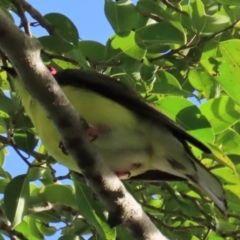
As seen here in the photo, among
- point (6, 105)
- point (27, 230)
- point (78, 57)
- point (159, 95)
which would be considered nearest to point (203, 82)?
point (159, 95)

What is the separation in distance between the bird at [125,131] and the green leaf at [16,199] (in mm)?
205

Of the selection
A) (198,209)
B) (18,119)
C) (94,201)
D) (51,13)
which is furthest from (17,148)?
(198,209)

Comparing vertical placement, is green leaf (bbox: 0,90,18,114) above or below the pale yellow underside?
above

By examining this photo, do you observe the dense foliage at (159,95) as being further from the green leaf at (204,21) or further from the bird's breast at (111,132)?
the bird's breast at (111,132)

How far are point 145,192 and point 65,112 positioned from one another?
165 cm

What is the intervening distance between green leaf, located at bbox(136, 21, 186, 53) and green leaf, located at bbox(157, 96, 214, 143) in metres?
0.27

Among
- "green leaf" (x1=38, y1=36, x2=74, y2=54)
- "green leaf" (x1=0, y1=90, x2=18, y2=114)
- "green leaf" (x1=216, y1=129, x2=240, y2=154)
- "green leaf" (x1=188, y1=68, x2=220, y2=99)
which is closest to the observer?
"green leaf" (x1=38, y1=36, x2=74, y2=54)

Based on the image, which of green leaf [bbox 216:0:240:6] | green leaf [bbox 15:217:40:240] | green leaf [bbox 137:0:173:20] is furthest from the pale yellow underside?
green leaf [bbox 15:217:40:240]

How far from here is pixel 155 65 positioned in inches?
130

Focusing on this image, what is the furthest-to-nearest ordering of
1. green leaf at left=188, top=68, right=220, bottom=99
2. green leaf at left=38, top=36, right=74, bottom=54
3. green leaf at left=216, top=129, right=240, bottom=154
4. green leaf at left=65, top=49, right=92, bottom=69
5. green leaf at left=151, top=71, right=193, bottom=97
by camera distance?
1. green leaf at left=188, top=68, right=220, bottom=99
2. green leaf at left=216, top=129, right=240, bottom=154
3. green leaf at left=151, top=71, right=193, bottom=97
4. green leaf at left=38, top=36, right=74, bottom=54
5. green leaf at left=65, top=49, right=92, bottom=69

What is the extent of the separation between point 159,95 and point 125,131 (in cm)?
34

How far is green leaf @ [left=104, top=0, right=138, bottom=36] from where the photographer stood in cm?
315

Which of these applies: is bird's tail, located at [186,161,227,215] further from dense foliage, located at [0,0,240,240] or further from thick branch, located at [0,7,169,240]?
thick branch, located at [0,7,169,240]

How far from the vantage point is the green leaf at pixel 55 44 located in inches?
117
